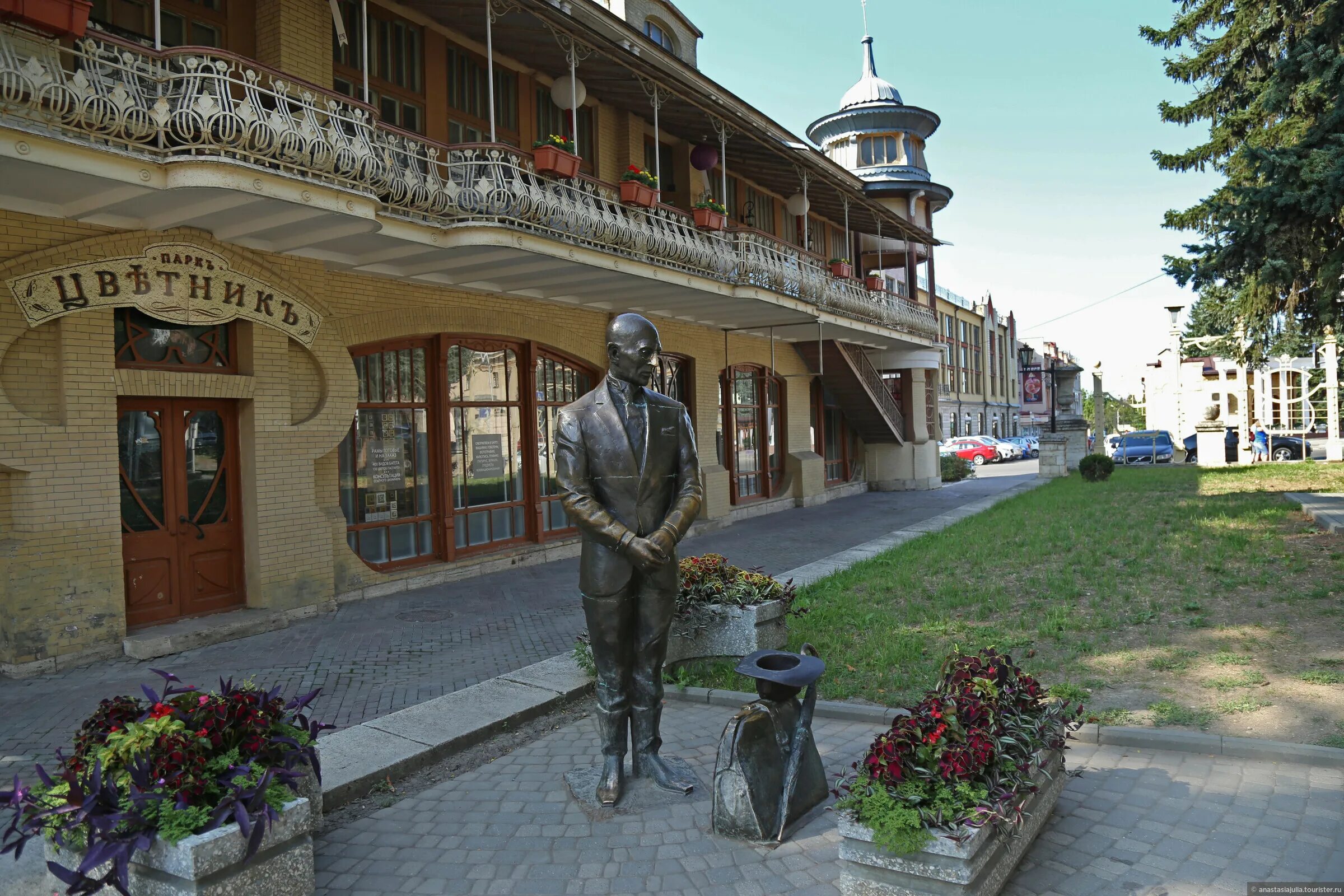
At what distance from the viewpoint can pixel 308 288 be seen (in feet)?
31.7

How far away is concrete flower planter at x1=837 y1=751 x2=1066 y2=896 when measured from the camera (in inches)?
120

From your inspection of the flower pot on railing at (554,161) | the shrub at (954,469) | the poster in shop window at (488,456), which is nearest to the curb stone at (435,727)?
the poster in shop window at (488,456)

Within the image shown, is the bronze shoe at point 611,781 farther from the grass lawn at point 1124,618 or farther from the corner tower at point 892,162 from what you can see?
the corner tower at point 892,162

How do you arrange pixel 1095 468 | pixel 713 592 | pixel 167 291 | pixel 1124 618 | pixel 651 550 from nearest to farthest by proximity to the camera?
pixel 651 550
pixel 713 592
pixel 1124 618
pixel 167 291
pixel 1095 468

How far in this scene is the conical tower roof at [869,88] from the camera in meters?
29.2

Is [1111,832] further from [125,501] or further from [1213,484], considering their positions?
[1213,484]

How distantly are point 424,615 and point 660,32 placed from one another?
1519cm

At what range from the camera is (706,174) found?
17578mm

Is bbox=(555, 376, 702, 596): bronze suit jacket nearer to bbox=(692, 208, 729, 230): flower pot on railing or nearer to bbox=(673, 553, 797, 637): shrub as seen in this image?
bbox=(673, 553, 797, 637): shrub

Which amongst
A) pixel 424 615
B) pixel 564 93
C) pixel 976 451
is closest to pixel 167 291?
pixel 424 615

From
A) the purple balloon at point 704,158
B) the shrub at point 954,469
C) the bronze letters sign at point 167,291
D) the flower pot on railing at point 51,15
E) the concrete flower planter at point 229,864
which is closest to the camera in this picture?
the concrete flower planter at point 229,864

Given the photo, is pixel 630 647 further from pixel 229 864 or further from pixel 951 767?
pixel 229 864

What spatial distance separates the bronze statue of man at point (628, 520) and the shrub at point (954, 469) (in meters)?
26.7

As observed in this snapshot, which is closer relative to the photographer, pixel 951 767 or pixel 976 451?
pixel 951 767
